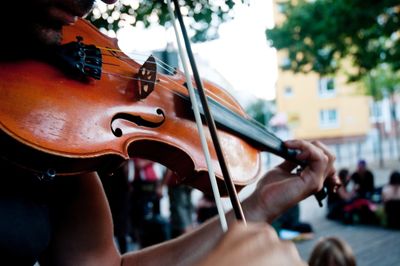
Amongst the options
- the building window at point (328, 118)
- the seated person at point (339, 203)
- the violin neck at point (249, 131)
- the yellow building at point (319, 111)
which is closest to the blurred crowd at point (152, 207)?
the seated person at point (339, 203)

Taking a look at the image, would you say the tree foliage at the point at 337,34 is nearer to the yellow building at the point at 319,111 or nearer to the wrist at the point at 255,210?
the wrist at the point at 255,210

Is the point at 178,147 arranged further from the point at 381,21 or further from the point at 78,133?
the point at 381,21

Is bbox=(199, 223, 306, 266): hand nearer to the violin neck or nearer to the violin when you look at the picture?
the violin

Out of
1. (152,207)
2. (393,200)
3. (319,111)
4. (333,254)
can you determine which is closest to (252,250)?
(333,254)

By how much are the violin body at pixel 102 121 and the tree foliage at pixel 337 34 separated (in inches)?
249

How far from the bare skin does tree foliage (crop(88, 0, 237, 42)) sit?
1.55ft

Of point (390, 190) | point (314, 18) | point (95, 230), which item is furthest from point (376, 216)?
point (95, 230)

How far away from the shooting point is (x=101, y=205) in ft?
4.03

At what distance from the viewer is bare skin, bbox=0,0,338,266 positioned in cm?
96

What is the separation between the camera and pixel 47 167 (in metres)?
0.92

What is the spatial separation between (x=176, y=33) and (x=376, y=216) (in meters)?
7.86

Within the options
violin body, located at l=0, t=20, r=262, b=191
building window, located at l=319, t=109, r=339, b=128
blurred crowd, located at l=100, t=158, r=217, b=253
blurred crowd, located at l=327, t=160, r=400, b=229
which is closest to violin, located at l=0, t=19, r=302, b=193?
violin body, located at l=0, t=20, r=262, b=191

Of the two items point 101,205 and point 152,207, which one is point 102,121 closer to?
point 101,205

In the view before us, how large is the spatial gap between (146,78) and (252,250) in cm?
79
